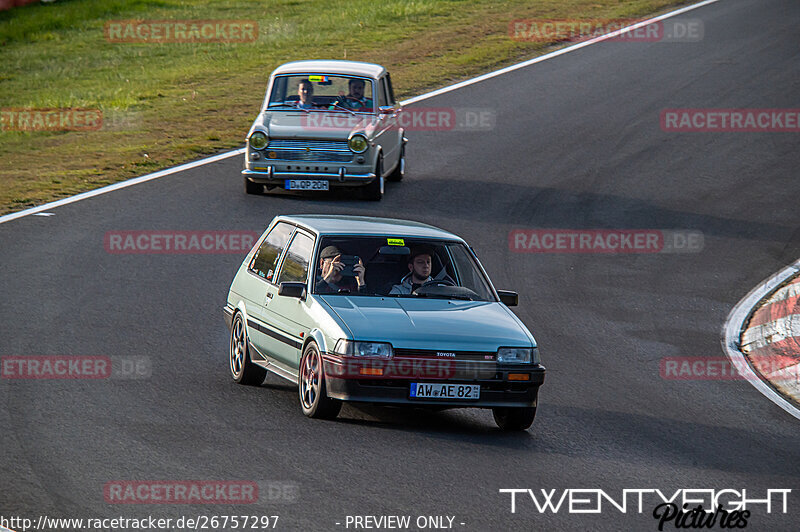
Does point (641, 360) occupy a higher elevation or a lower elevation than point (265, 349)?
lower

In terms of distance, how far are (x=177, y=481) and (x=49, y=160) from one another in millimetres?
15220

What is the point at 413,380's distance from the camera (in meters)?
8.57

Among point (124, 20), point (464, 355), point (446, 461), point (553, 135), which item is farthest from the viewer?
point (124, 20)

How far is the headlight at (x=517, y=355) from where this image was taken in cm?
875

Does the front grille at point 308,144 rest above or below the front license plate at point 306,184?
above

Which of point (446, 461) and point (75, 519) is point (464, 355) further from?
point (75, 519)

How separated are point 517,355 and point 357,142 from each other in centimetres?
943

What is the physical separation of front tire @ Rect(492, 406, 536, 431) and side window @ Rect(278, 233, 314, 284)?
192 centimetres

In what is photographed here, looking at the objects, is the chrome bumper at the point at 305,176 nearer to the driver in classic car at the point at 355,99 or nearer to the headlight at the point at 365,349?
the driver in classic car at the point at 355,99

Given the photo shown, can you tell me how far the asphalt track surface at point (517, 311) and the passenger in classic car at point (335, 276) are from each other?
1.01m

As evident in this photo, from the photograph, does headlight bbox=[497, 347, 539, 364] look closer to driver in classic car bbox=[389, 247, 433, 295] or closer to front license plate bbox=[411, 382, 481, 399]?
front license plate bbox=[411, 382, 481, 399]

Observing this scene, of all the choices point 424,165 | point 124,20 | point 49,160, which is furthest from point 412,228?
point 124,20

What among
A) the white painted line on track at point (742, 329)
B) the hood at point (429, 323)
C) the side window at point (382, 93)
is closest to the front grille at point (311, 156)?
the side window at point (382, 93)

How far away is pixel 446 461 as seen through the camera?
797cm
